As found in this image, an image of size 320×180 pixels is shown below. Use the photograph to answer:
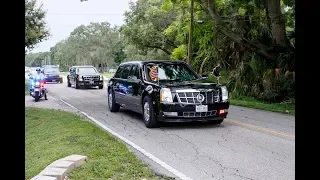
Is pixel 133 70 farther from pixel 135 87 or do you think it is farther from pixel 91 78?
pixel 91 78

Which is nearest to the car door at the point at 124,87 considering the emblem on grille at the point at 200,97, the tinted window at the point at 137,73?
the tinted window at the point at 137,73

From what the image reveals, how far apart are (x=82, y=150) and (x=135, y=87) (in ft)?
13.0

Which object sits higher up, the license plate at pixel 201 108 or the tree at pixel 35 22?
the tree at pixel 35 22

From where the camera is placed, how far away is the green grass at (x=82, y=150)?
5027 mm

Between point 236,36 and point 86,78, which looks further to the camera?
point 86,78

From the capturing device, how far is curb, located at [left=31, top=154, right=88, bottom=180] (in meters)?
4.39

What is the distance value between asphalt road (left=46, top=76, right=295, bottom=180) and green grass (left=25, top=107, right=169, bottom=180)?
50 centimetres

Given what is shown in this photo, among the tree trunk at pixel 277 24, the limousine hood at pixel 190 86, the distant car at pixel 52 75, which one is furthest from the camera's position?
the distant car at pixel 52 75

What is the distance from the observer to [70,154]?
5855 millimetres

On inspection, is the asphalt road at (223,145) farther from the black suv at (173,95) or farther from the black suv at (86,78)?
the black suv at (86,78)

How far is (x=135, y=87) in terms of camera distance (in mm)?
9961

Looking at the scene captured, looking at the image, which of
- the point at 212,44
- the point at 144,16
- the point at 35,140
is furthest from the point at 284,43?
the point at 144,16

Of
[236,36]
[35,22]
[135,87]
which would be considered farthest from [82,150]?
[35,22]
